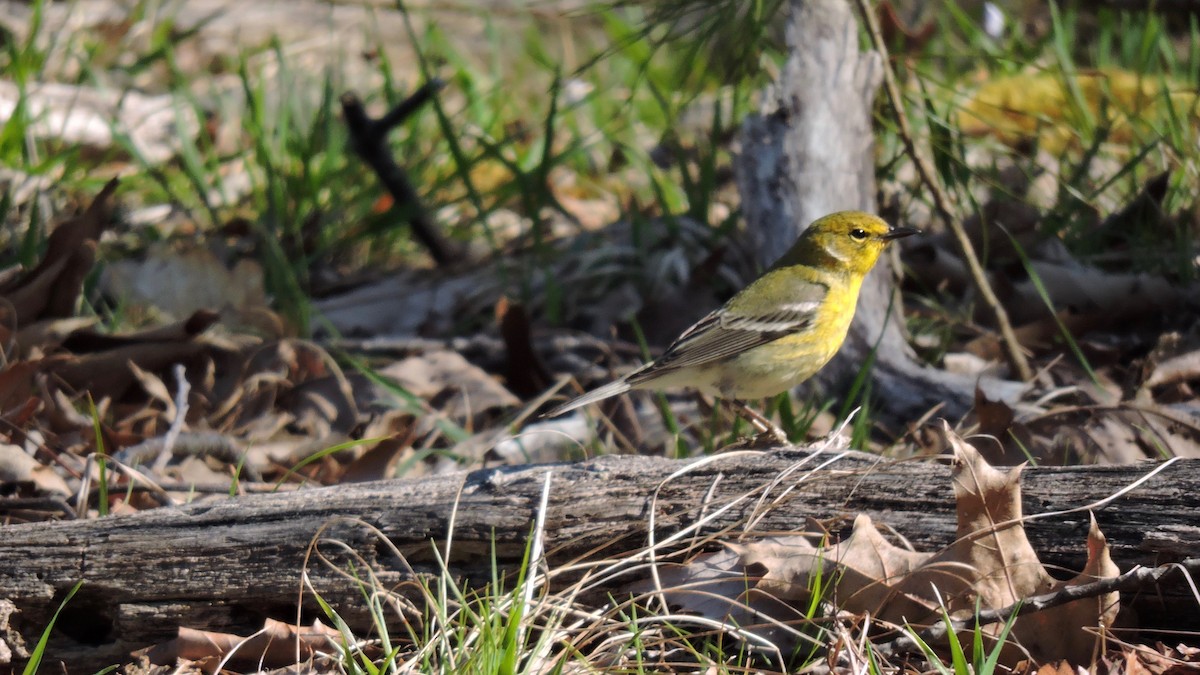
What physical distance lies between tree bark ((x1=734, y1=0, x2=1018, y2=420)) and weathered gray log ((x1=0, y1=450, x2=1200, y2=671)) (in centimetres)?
186

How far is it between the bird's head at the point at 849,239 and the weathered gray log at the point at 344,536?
1793mm

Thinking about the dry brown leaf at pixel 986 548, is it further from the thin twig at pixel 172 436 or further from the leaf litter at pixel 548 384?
the thin twig at pixel 172 436

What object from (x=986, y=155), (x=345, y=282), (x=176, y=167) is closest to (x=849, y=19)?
(x=986, y=155)

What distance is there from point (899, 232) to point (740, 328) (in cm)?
73

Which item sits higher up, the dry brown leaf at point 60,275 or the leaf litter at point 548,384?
the dry brown leaf at point 60,275

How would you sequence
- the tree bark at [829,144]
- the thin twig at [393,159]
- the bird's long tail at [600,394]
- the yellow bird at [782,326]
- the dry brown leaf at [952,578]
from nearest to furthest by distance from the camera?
the dry brown leaf at [952,578] < the bird's long tail at [600,394] < the yellow bird at [782,326] < the tree bark at [829,144] < the thin twig at [393,159]

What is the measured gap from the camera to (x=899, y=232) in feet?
15.0

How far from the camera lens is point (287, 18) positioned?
955 centimetres

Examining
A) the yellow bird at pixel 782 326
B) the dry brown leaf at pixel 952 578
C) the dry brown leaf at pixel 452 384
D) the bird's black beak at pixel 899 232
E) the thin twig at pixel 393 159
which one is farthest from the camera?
the thin twig at pixel 393 159

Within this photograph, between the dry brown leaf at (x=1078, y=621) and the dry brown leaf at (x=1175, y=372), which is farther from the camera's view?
the dry brown leaf at (x=1175, y=372)

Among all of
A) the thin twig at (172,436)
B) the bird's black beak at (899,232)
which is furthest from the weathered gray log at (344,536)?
the bird's black beak at (899,232)

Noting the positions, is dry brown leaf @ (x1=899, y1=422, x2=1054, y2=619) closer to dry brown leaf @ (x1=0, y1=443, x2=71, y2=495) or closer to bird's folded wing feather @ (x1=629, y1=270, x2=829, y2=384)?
bird's folded wing feather @ (x1=629, y1=270, x2=829, y2=384)

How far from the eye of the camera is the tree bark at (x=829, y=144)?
192 inches

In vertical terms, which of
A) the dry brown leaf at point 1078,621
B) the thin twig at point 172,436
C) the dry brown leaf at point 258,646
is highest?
the thin twig at point 172,436
